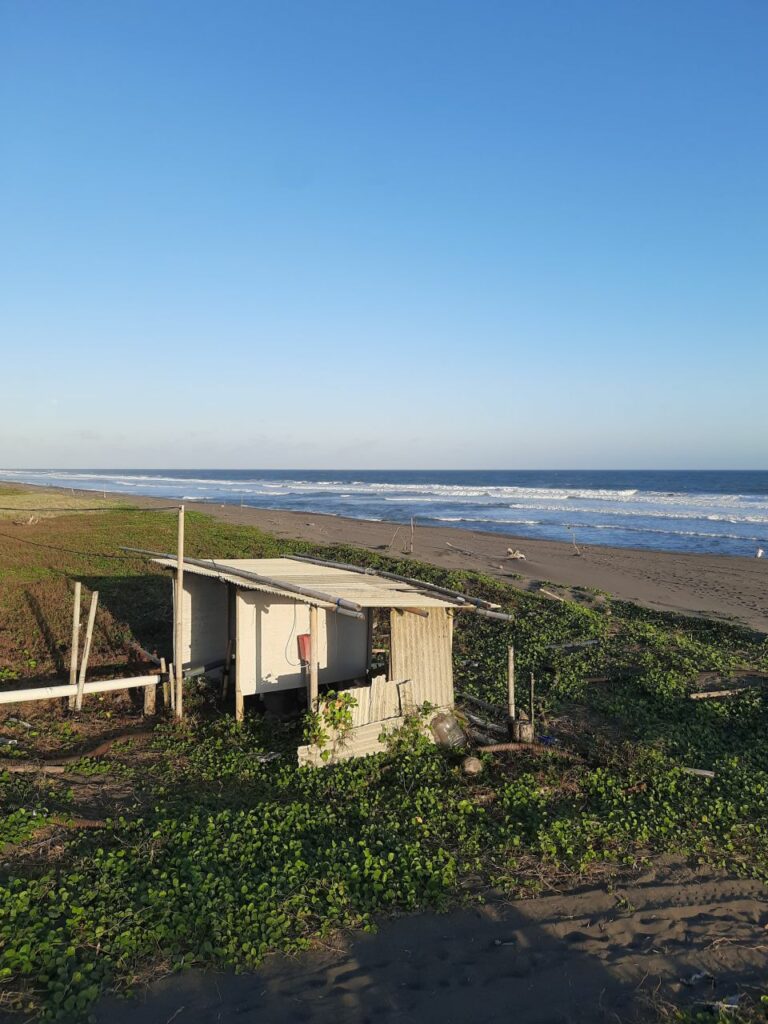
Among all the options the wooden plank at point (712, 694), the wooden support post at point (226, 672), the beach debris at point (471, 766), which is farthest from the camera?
the wooden plank at point (712, 694)

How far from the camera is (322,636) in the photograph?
1098 cm

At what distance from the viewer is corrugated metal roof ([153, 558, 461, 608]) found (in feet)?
31.4

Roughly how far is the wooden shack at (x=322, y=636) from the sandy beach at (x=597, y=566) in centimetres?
1249

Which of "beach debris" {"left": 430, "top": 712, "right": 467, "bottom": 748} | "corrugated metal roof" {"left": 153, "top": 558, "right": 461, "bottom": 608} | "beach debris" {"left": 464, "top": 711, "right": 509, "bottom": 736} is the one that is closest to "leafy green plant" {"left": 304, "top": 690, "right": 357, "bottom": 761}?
"corrugated metal roof" {"left": 153, "top": 558, "right": 461, "bottom": 608}

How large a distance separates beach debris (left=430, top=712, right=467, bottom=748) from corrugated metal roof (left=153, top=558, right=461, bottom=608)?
67.8 inches

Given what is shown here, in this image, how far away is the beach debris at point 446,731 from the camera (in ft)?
32.2

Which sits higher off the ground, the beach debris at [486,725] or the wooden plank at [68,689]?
the wooden plank at [68,689]

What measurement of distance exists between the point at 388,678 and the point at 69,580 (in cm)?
1360

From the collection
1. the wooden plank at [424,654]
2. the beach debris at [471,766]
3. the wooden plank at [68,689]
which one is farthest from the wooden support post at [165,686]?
the beach debris at [471,766]

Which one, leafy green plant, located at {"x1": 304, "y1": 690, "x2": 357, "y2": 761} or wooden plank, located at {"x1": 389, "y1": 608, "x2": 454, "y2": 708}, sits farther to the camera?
wooden plank, located at {"x1": 389, "y1": 608, "x2": 454, "y2": 708}

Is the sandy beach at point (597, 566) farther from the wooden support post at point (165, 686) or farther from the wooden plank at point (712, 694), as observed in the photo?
the wooden support post at point (165, 686)

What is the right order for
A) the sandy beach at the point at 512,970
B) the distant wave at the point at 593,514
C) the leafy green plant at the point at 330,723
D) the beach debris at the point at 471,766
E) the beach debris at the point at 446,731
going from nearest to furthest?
the sandy beach at the point at 512,970 < the leafy green plant at the point at 330,723 < the beach debris at the point at 471,766 < the beach debris at the point at 446,731 < the distant wave at the point at 593,514

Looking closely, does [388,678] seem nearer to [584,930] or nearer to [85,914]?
[584,930]

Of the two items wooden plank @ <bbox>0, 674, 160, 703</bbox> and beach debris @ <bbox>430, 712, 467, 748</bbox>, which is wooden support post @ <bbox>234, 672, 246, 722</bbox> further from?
beach debris @ <bbox>430, 712, 467, 748</bbox>
